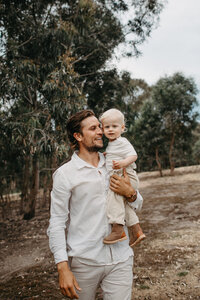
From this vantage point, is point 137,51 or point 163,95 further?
point 163,95

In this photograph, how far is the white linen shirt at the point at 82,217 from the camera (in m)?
1.80

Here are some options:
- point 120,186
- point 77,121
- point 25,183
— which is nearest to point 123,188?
point 120,186

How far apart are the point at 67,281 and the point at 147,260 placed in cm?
389

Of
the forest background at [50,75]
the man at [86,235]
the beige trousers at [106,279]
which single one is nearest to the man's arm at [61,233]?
the man at [86,235]

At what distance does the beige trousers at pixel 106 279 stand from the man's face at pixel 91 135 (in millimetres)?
767

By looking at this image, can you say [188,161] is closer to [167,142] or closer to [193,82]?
[167,142]

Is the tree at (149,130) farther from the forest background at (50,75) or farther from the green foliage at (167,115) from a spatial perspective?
the forest background at (50,75)

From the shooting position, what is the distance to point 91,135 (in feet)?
6.54

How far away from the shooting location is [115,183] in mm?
1915


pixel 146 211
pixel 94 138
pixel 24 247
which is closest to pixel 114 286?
pixel 94 138

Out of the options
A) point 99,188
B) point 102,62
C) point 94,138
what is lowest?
point 99,188

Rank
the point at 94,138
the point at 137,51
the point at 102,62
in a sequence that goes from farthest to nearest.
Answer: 1. the point at 137,51
2. the point at 102,62
3. the point at 94,138

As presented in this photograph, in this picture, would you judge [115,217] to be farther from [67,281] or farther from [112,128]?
[112,128]

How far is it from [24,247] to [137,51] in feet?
31.2
